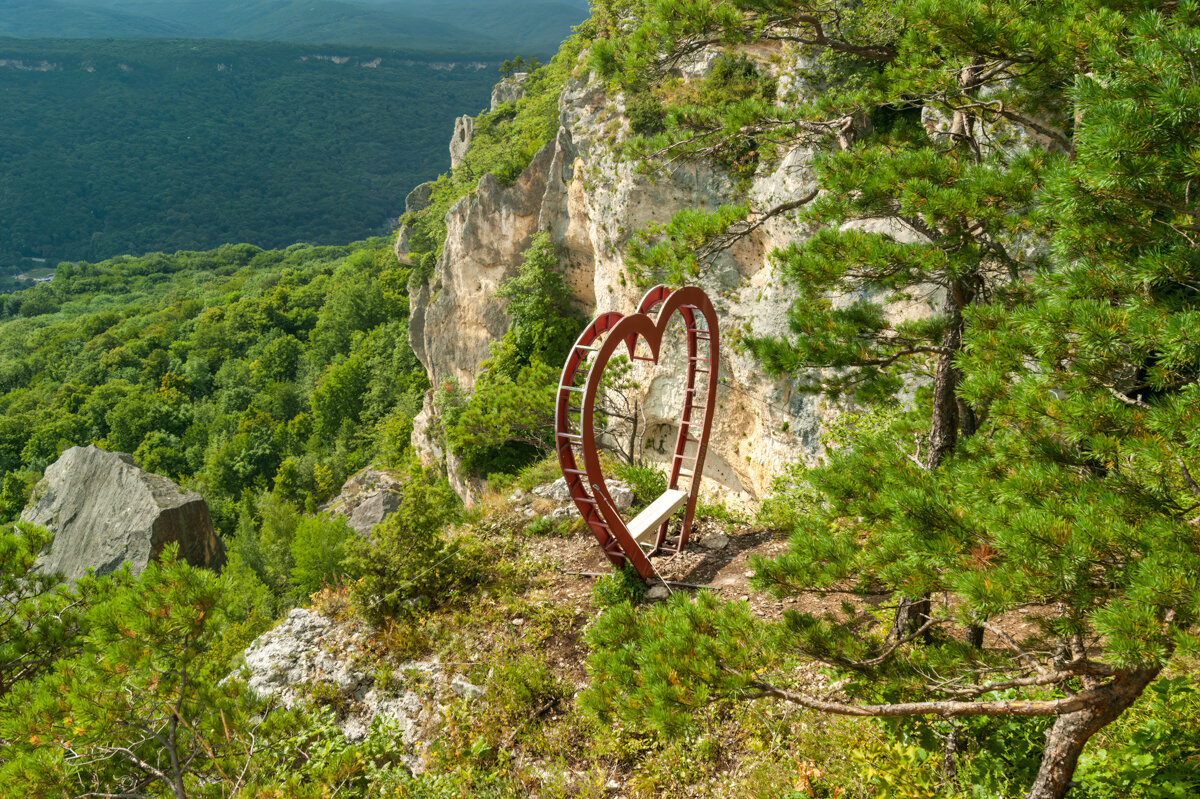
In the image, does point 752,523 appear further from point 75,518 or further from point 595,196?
point 75,518

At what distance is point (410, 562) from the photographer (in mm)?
7691

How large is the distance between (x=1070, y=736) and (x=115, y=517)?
26946 mm

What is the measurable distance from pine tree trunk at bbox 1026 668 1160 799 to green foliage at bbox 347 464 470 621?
6.23m

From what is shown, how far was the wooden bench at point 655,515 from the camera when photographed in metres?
7.44

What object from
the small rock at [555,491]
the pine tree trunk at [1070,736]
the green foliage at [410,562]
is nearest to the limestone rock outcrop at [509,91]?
the small rock at [555,491]

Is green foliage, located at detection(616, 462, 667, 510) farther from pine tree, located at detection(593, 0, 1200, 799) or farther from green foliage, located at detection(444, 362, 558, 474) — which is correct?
pine tree, located at detection(593, 0, 1200, 799)

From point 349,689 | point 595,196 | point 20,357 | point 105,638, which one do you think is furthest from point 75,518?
point 20,357

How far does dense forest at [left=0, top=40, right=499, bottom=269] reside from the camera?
104250 millimetres

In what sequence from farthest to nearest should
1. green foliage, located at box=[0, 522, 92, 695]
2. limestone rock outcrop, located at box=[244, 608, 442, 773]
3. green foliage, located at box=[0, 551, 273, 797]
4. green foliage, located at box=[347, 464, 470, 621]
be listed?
1. green foliage, located at box=[347, 464, 470, 621]
2. limestone rock outcrop, located at box=[244, 608, 442, 773]
3. green foliage, located at box=[0, 522, 92, 695]
4. green foliage, located at box=[0, 551, 273, 797]

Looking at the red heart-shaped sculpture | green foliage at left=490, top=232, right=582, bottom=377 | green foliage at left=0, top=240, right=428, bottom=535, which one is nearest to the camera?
the red heart-shaped sculpture

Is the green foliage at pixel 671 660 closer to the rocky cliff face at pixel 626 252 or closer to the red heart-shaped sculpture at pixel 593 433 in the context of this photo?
the red heart-shaped sculpture at pixel 593 433

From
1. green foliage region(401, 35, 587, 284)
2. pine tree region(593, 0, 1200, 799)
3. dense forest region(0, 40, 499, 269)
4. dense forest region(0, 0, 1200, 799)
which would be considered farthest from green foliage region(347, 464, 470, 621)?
dense forest region(0, 40, 499, 269)

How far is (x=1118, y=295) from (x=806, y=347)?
196 cm

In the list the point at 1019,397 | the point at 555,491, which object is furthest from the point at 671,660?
the point at 555,491
